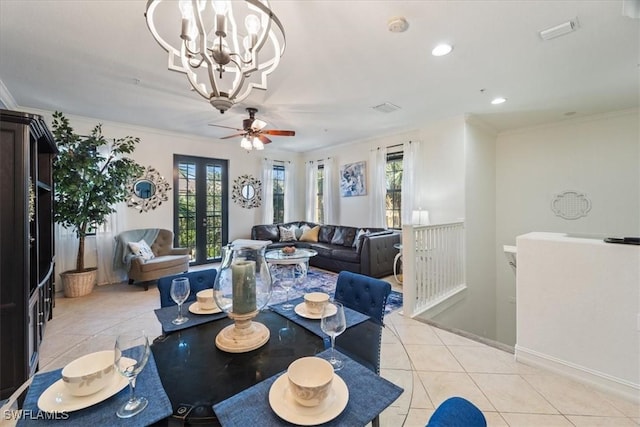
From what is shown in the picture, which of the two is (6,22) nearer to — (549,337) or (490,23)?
(490,23)

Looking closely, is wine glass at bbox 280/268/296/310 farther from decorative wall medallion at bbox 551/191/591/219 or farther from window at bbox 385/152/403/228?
decorative wall medallion at bbox 551/191/591/219

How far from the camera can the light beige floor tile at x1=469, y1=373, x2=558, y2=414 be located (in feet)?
5.80

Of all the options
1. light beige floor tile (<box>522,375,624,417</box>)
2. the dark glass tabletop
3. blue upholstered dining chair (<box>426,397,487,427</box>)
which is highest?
blue upholstered dining chair (<box>426,397,487,427</box>)

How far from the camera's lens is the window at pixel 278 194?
6979 millimetres

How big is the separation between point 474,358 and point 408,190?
320 centimetres

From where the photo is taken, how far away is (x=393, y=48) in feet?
7.91

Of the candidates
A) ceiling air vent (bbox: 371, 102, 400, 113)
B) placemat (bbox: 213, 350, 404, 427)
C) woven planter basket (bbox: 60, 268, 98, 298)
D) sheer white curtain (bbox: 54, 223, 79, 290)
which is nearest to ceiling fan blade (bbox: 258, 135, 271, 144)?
ceiling air vent (bbox: 371, 102, 400, 113)

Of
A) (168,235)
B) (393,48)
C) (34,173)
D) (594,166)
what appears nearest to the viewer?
(34,173)

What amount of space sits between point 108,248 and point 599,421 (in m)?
6.13

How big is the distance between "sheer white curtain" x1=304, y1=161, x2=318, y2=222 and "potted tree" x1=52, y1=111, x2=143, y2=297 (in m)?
3.91

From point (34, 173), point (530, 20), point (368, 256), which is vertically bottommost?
point (368, 256)

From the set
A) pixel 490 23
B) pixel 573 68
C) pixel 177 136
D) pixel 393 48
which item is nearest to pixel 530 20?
pixel 490 23

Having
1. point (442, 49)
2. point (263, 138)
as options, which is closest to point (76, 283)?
point (263, 138)

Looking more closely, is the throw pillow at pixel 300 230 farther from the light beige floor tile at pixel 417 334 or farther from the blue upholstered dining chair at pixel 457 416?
the blue upholstered dining chair at pixel 457 416
